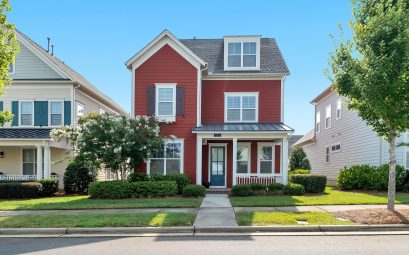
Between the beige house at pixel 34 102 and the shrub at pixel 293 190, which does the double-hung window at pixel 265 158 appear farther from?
the beige house at pixel 34 102

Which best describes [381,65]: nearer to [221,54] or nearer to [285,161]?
[285,161]

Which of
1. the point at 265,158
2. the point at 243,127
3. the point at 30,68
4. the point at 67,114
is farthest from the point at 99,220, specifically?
the point at 30,68

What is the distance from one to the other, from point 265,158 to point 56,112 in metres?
12.9

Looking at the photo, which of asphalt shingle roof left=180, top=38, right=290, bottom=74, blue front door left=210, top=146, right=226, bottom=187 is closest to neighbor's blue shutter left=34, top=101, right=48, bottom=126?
asphalt shingle roof left=180, top=38, right=290, bottom=74

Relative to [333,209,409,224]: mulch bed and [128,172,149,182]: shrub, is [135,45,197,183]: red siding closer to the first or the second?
[128,172,149,182]: shrub

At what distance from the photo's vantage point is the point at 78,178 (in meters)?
20.3

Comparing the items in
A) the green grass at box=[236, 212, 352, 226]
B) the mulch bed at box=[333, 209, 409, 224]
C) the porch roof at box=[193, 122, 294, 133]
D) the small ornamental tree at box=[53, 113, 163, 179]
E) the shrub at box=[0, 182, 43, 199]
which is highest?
the porch roof at box=[193, 122, 294, 133]

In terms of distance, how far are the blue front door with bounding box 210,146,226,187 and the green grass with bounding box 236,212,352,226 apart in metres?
9.89

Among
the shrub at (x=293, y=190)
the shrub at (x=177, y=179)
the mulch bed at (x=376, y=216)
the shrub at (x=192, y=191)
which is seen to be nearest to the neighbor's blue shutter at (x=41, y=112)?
the shrub at (x=177, y=179)

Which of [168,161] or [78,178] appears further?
[168,161]

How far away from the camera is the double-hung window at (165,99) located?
2055cm

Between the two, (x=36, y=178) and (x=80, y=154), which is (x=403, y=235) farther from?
(x=36, y=178)

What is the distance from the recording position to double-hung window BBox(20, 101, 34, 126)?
2281cm

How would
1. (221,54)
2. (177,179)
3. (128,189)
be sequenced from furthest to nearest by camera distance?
(221,54)
(177,179)
(128,189)
